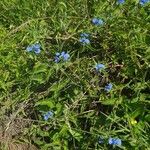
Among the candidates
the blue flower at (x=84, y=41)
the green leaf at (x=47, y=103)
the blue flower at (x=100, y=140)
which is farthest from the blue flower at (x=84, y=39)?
the blue flower at (x=100, y=140)

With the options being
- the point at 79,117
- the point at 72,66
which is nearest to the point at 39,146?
the point at 79,117

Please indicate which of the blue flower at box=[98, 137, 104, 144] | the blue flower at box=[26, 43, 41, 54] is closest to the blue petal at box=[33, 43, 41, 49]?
the blue flower at box=[26, 43, 41, 54]

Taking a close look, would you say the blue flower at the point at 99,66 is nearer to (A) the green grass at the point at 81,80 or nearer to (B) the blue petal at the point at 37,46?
(A) the green grass at the point at 81,80

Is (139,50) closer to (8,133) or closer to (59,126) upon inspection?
(59,126)

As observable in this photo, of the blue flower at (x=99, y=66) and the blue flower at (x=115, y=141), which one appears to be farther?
the blue flower at (x=99, y=66)

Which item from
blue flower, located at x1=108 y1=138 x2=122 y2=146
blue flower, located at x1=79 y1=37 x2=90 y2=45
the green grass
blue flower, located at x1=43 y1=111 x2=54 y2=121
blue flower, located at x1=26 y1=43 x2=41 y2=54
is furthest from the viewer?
blue flower, located at x1=26 y1=43 x2=41 y2=54

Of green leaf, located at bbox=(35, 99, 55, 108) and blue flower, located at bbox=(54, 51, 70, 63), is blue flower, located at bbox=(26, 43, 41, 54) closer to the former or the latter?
blue flower, located at bbox=(54, 51, 70, 63)

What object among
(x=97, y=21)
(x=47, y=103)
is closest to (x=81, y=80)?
(x=47, y=103)

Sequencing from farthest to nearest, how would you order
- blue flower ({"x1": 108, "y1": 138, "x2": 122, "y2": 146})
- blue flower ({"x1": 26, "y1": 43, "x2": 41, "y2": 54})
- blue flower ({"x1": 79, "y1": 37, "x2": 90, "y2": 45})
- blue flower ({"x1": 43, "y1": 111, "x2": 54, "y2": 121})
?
blue flower ({"x1": 26, "y1": 43, "x2": 41, "y2": 54}), blue flower ({"x1": 79, "y1": 37, "x2": 90, "y2": 45}), blue flower ({"x1": 43, "y1": 111, "x2": 54, "y2": 121}), blue flower ({"x1": 108, "y1": 138, "x2": 122, "y2": 146})
